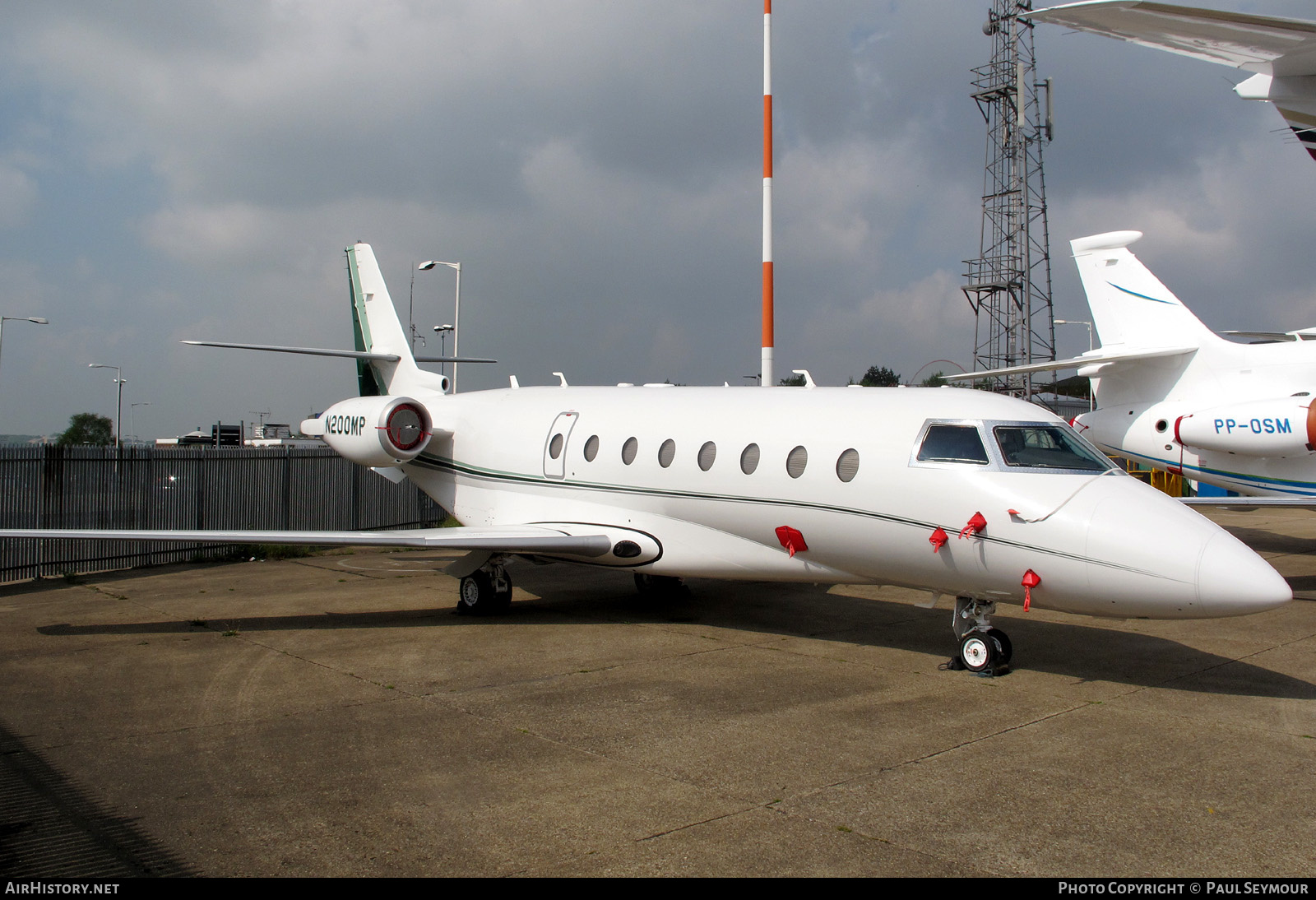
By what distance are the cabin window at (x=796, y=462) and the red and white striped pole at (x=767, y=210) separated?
811cm

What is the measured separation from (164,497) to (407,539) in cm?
887

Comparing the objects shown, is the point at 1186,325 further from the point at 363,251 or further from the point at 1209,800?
the point at 363,251

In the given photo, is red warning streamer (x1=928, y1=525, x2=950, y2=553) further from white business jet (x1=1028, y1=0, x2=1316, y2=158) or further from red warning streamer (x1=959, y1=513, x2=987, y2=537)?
white business jet (x1=1028, y1=0, x2=1316, y2=158)

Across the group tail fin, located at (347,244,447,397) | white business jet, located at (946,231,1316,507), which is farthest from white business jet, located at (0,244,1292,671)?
white business jet, located at (946,231,1316,507)

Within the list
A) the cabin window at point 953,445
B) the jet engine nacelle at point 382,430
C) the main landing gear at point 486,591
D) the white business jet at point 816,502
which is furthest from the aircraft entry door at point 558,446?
the cabin window at point 953,445

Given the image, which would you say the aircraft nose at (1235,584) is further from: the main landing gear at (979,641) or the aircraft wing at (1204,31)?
the aircraft wing at (1204,31)

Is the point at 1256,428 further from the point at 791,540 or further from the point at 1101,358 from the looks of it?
the point at 791,540

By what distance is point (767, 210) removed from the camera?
17422 mm

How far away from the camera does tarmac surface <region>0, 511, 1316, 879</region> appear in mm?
4605

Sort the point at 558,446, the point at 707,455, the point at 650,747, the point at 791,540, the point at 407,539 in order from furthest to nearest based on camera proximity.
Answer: the point at 558,446 → the point at 407,539 → the point at 707,455 → the point at 791,540 → the point at 650,747

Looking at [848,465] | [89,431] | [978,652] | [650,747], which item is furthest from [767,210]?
[89,431]

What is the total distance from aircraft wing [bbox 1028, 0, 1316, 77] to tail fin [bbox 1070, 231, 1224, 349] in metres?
9.50

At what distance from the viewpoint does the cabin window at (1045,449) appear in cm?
777
